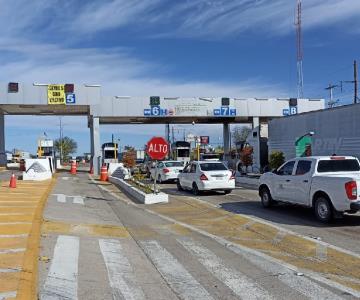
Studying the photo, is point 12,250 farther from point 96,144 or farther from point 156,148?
point 96,144

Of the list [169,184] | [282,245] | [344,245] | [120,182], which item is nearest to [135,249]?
[282,245]

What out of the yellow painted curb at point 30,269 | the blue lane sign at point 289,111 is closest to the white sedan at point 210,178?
the yellow painted curb at point 30,269

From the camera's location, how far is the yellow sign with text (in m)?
44.2

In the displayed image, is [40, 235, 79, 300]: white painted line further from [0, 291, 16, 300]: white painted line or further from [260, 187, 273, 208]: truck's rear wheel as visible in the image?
[260, 187, 273, 208]: truck's rear wheel

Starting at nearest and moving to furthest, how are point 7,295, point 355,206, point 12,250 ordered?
1. point 7,295
2. point 12,250
3. point 355,206

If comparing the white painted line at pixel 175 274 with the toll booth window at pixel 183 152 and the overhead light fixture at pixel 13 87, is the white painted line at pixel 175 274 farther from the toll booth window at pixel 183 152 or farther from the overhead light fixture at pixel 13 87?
the toll booth window at pixel 183 152

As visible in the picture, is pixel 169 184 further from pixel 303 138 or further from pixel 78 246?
pixel 78 246

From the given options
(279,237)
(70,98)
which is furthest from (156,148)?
(70,98)

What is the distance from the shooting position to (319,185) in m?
13.8

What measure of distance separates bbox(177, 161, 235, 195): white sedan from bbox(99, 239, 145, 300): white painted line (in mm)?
12036

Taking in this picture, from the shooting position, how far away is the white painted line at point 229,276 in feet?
22.3

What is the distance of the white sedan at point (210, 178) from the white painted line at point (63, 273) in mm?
12522

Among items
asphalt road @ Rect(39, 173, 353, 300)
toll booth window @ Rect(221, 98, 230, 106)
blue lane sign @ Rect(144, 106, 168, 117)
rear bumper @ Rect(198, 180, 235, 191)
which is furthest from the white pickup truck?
toll booth window @ Rect(221, 98, 230, 106)

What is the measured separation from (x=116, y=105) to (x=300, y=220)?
115ft
